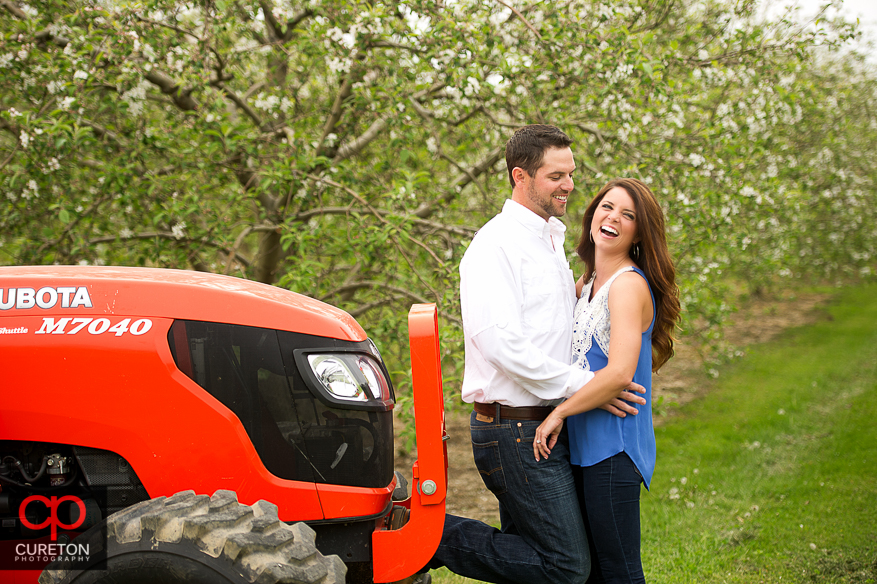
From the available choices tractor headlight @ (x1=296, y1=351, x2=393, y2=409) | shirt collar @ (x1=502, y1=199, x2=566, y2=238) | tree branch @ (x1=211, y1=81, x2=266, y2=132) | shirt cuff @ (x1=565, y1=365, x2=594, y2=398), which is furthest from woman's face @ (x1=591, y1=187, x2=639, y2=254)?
tree branch @ (x1=211, y1=81, x2=266, y2=132)

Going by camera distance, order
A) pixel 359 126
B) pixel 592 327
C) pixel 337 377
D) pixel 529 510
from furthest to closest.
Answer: pixel 359 126, pixel 592 327, pixel 529 510, pixel 337 377

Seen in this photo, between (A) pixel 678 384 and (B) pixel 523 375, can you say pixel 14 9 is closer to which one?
(B) pixel 523 375

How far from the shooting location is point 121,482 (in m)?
2.10

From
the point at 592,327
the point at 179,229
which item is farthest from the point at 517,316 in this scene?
the point at 179,229

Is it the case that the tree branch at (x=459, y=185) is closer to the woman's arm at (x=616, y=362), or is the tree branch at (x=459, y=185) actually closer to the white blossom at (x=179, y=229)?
the white blossom at (x=179, y=229)

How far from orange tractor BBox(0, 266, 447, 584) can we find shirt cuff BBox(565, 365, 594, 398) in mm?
499

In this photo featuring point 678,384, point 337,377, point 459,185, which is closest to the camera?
point 337,377

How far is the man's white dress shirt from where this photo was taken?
2297mm

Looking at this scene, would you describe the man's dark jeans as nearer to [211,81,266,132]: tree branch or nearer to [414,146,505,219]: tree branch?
[414,146,505,219]: tree branch

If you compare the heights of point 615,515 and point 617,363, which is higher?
point 617,363

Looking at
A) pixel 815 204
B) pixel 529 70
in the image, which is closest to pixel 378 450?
pixel 529 70

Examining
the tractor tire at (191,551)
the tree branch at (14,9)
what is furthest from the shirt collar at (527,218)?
the tree branch at (14,9)

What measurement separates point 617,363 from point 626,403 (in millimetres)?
193

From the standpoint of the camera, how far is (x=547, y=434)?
2.34 meters
